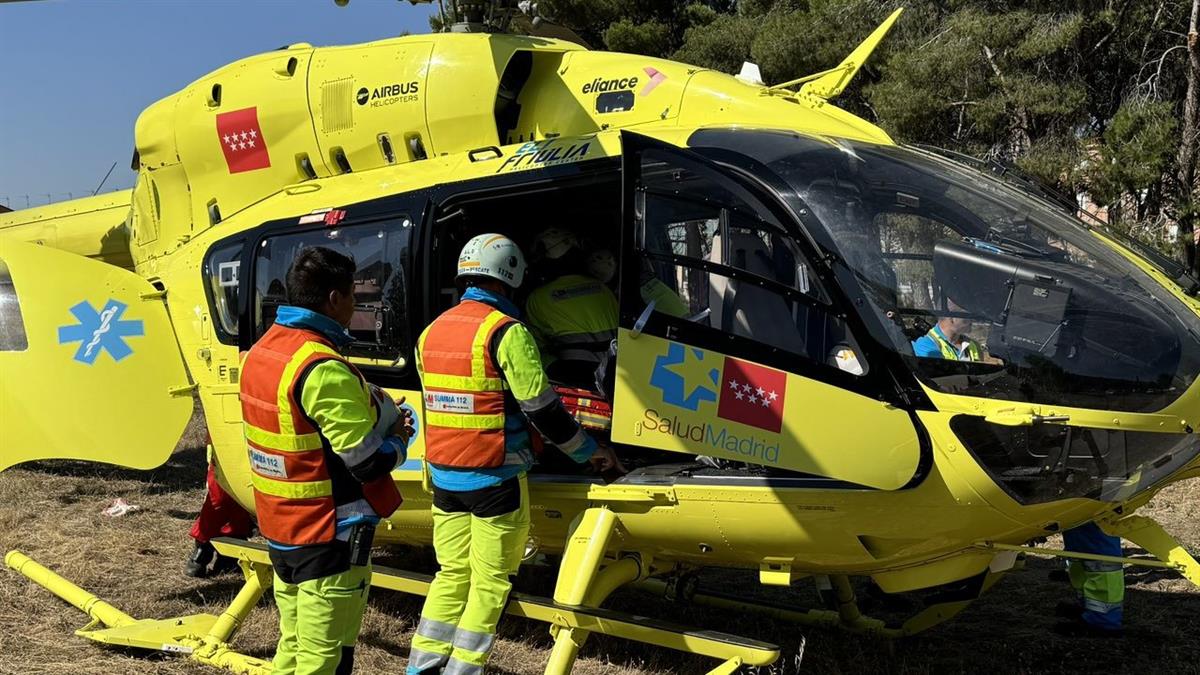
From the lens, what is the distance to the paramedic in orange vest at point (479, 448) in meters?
3.60

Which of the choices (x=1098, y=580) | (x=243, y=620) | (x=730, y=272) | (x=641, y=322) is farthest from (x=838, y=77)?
(x=243, y=620)

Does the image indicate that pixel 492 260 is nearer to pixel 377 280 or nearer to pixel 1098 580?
pixel 377 280

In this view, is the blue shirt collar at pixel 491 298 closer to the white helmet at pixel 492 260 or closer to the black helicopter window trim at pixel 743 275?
the white helmet at pixel 492 260

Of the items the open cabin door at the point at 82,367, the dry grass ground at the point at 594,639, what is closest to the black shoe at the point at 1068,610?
the dry grass ground at the point at 594,639

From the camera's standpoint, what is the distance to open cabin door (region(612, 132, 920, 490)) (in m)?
3.26

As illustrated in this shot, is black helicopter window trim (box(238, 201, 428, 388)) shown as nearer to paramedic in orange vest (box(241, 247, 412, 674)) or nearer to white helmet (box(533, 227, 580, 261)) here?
white helmet (box(533, 227, 580, 261))

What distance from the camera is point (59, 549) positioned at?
6543mm

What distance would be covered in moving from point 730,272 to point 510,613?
5.66 feet

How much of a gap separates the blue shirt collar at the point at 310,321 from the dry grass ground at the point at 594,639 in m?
2.17

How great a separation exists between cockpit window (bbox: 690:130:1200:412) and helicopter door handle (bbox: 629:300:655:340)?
25.9 inches

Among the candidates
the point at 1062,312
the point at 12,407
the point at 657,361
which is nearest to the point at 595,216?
the point at 657,361

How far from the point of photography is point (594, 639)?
4973mm

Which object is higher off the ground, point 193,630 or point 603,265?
point 603,265

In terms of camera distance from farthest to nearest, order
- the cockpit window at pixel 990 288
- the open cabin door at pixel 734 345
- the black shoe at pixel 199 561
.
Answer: the black shoe at pixel 199 561 < the open cabin door at pixel 734 345 < the cockpit window at pixel 990 288
